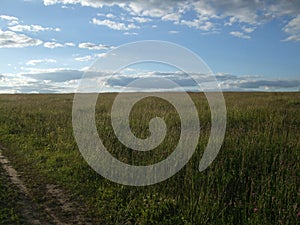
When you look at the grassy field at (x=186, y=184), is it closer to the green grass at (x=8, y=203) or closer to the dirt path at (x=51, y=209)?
the green grass at (x=8, y=203)

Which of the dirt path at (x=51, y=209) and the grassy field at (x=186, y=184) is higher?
the grassy field at (x=186, y=184)

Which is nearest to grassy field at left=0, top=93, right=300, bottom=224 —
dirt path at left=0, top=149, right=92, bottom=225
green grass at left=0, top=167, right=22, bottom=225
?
green grass at left=0, top=167, right=22, bottom=225

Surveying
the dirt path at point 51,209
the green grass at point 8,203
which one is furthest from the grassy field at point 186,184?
the dirt path at point 51,209

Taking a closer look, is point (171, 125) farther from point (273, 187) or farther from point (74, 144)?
point (273, 187)

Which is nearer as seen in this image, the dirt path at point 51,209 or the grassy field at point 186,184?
the grassy field at point 186,184

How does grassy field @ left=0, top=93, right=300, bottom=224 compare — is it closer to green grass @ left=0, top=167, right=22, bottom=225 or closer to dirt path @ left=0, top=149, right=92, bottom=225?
green grass @ left=0, top=167, right=22, bottom=225

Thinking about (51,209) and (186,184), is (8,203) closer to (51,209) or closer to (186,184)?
(51,209)

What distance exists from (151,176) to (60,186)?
6.74ft

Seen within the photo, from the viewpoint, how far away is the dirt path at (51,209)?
5.71 meters

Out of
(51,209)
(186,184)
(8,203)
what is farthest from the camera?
(186,184)

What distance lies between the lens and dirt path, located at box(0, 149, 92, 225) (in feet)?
18.7

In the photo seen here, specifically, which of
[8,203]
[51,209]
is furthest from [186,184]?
[8,203]

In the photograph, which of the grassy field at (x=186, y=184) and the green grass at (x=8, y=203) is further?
the green grass at (x=8, y=203)

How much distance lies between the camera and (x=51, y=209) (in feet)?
20.1
